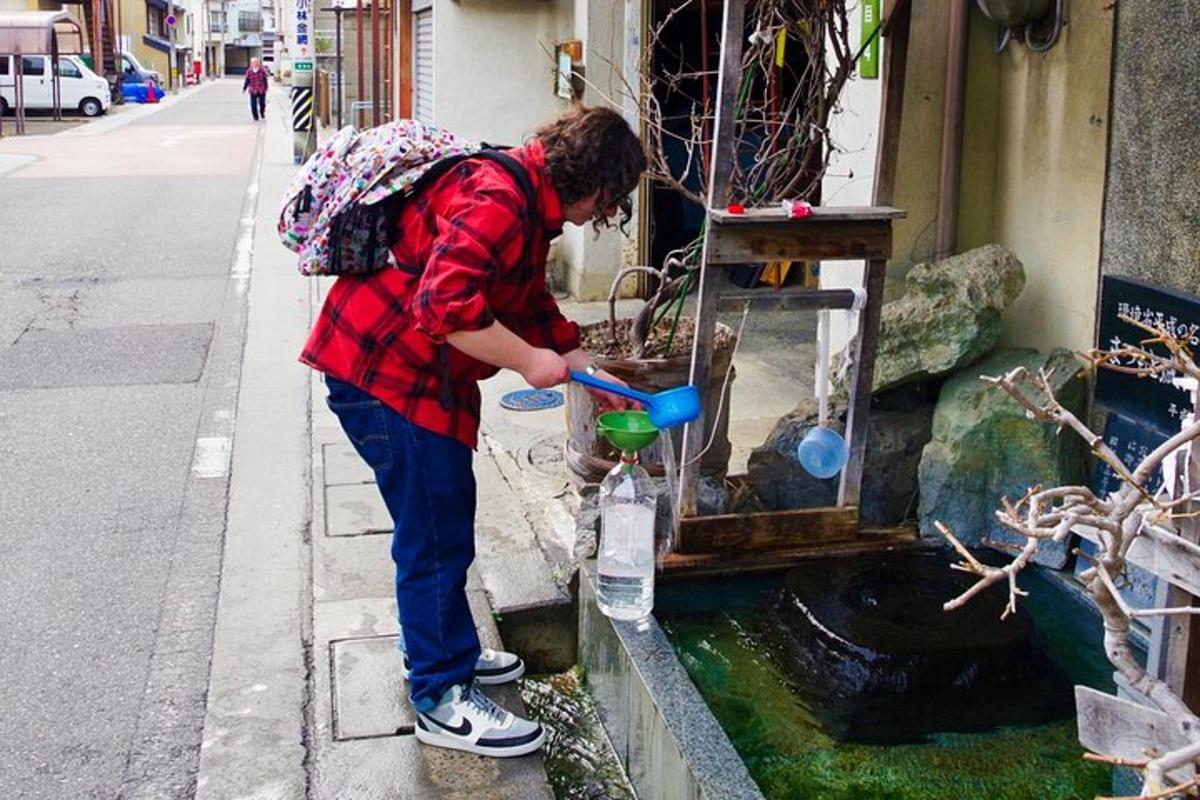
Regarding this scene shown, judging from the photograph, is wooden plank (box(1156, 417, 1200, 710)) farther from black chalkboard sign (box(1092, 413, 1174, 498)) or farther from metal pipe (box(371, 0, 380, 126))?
metal pipe (box(371, 0, 380, 126))

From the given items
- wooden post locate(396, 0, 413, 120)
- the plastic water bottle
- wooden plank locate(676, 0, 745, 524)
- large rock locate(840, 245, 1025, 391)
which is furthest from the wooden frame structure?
wooden post locate(396, 0, 413, 120)

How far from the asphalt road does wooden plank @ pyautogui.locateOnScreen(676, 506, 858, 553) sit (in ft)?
5.81

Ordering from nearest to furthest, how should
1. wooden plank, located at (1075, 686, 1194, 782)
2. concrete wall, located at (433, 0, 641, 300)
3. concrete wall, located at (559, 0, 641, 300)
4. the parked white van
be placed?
wooden plank, located at (1075, 686, 1194, 782), concrete wall, located at (559, 0, 641, 300), concrete wall, located at (433, 0, 641, 300), the parked white van

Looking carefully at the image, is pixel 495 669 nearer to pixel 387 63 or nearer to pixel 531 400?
pixel 531 400

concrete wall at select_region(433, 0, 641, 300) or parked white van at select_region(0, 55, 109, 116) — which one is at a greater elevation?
parked white van at select_region(0, 55, 109, 116)

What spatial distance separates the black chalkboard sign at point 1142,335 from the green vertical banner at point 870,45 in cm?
177

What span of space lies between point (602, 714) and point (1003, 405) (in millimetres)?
1889

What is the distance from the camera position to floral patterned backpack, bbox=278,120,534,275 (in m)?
3.33

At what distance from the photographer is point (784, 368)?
8.17 meters

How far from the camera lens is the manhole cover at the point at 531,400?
728 centimetres

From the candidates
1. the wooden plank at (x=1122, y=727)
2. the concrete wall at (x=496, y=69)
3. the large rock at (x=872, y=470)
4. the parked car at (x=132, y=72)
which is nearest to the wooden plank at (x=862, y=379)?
the large rock at (x=872, y=470)

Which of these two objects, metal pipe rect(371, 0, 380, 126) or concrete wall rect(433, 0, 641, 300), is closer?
concrete wall rect(433, 0, 641, 300)

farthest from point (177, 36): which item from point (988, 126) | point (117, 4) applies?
point (988, 126)

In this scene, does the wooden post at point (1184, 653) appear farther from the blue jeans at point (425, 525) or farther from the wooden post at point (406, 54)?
the wooden post at point (406, 54)
